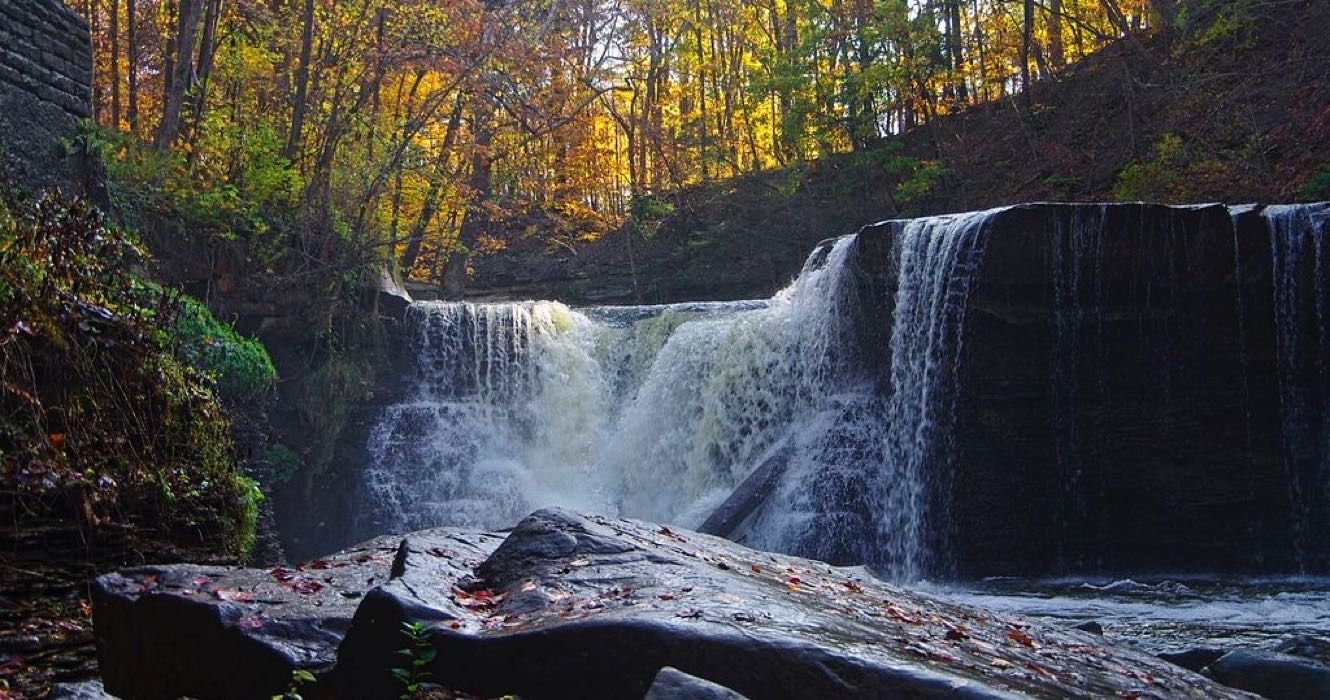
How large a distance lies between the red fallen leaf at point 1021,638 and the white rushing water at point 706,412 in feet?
22.4

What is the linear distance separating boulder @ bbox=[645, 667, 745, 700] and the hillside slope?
11.8m

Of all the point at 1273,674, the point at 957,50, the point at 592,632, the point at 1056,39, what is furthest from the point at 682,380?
the point at 1056,39

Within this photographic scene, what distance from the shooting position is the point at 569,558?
4688 millimetres

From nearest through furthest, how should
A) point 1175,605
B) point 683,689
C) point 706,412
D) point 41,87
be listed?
point 683,689 → point 1175,605 → point 41,87 → point 706,412

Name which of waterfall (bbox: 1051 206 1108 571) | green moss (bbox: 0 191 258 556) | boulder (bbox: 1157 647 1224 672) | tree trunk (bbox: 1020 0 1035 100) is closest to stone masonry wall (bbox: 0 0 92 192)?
green moss (bbox: 0 191 258 556)

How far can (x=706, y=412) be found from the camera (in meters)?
14.4

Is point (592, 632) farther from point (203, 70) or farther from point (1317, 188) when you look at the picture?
point (203, 70)

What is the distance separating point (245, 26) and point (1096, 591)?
1360cm

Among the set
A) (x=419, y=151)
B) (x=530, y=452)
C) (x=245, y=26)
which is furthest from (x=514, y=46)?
(x=530, y=452)

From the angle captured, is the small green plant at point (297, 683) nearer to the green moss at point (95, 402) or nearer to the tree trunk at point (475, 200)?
the green moss at point (95, 402)

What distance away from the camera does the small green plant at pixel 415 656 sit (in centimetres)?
356

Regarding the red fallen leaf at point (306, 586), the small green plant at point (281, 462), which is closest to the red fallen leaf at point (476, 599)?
the red fallen leaf at point (306, 586)

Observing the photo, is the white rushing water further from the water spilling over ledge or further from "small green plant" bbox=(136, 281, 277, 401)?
"small green plant" bbox=(136, 281, 277, 401)

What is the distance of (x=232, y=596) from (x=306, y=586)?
402 millimetres
